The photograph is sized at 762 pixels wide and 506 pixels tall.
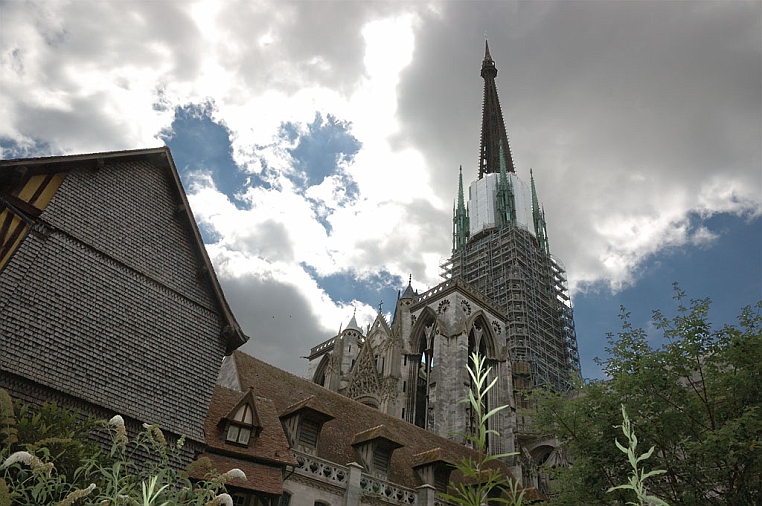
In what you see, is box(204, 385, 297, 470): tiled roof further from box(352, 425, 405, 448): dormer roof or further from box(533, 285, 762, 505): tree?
box(533, 285, 762, 505): tree

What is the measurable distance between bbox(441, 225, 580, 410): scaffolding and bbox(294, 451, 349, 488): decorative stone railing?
2714 cm

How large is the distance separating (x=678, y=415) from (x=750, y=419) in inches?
73.7

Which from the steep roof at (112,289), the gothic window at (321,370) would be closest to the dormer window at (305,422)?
the steep roof at (112,289)

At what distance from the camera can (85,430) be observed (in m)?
9.62

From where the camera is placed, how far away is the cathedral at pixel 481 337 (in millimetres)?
34531

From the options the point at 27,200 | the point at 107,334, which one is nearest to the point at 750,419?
the point at 107,334

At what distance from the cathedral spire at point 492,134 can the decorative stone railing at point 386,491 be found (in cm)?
4775

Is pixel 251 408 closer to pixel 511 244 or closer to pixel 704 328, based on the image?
pixel 704 328

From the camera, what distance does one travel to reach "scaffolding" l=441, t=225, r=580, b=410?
144 feet

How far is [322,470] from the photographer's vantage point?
16.1 meters

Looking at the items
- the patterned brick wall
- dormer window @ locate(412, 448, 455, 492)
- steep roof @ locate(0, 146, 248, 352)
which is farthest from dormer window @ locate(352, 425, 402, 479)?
the patterned brick wall

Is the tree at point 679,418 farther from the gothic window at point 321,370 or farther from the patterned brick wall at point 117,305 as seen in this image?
the gothic window at point 321,370

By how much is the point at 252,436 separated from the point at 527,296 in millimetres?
35388

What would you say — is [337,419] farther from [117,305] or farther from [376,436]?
[117,305]
